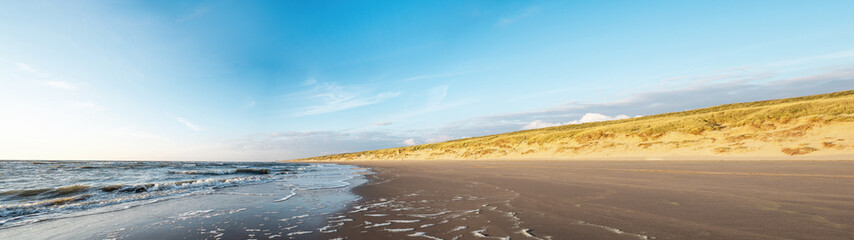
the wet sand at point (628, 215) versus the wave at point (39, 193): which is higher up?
the wave at point (39, 193)

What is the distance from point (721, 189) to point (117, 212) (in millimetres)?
13493

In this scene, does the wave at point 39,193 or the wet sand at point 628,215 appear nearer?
the wet sand at point 628,215

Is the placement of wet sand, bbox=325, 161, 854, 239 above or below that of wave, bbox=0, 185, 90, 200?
below

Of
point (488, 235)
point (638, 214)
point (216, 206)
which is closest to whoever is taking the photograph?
point (488, 235)

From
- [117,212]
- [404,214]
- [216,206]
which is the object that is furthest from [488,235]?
[117,212]

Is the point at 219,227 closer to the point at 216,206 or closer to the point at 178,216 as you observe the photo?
the point at 178,216

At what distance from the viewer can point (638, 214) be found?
4.72 m

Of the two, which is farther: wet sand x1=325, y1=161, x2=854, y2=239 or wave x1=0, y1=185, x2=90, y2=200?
wave x1=0, y1=185, x2=90, y2=200

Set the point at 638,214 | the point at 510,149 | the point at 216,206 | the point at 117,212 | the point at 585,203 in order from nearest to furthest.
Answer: the point at 638,214
the point at 585,203
the point at 117,212
the point at 216,206
the point at 510,149

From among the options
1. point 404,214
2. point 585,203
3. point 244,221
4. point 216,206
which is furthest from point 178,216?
Result: point 585,203

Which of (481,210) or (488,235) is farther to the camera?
(481,210)

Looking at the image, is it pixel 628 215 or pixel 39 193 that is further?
pixel 39 193

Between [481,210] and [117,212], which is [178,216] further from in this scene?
[481,210]

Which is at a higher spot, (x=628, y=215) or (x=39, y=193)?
(x=39, y=193)
